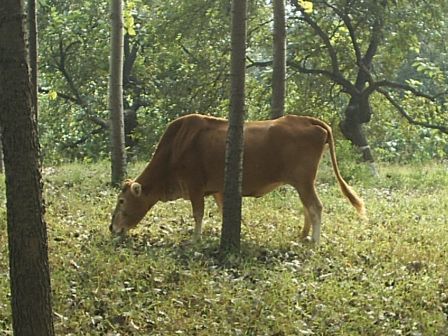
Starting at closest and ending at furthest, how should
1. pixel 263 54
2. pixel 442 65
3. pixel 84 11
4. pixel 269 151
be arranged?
pixel 269 151
pixel 263 54
pixel 84 11
pixel 442 65

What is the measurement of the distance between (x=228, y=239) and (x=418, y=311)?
6.93 ft

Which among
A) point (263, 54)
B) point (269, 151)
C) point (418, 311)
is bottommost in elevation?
point (418, 311)

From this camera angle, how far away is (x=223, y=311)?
620 centimetres

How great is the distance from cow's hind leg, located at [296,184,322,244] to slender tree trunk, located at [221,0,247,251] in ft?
4.45

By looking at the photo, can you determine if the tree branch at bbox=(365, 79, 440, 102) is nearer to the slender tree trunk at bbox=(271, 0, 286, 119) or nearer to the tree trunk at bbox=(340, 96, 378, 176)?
the tree trunk at bbox=(340, 96, 378, 176)

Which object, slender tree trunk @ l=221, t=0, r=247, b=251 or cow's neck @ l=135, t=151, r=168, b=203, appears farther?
cow's neck @ l=135, t=151, r=168, b=203

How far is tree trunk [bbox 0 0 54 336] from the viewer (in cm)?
445

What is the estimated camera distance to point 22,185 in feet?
14.8

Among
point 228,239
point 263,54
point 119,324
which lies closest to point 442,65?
point 263,54

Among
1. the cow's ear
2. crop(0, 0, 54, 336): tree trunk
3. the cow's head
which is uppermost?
crop(0, 0, 54, 336): tree trunk

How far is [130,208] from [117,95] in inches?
138

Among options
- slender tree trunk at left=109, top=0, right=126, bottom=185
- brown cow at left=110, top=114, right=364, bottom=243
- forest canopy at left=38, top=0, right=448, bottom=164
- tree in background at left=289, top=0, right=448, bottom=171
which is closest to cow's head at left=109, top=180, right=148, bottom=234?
brown cow at left=110, top=114, right=364, bottom=243

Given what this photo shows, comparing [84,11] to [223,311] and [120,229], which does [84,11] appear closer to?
[120,229]

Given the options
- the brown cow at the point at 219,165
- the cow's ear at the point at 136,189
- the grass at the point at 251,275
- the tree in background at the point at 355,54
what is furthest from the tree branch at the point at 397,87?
the cow's ear at the point at 136,189
